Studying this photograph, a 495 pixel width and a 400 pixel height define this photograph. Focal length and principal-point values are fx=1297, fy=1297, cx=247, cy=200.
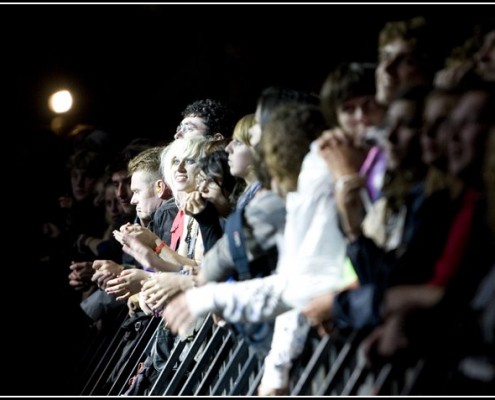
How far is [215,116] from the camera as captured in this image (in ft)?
19.7

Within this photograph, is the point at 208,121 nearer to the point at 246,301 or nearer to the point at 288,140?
the point at 288,140

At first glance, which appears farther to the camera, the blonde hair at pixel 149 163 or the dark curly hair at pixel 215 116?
the blonde hair at pixel 149 163

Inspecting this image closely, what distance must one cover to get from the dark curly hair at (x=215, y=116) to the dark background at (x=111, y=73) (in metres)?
0.65

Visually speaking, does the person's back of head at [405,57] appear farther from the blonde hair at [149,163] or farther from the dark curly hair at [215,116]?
the blonde hair at [149,163]

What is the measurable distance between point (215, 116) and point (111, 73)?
327 centimetres

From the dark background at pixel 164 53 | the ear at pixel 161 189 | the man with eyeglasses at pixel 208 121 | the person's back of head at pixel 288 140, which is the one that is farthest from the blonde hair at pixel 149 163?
the person's back of head at pixel 288 140

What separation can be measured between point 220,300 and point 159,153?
2.32 m

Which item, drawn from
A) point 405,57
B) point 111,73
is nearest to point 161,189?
point 405,57

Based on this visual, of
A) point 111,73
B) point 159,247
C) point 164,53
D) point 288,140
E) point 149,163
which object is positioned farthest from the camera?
point 111,73

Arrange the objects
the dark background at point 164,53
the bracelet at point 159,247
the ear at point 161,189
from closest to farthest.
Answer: the bracelet at point 159,247 < the ear at point 161,189 < the dark background at point 164,53

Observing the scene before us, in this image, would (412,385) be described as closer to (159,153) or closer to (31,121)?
(159,153)

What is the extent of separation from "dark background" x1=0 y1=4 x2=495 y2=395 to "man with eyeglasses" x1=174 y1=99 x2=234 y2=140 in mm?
657

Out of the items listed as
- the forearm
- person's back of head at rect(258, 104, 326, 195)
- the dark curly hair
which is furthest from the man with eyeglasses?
the forearm

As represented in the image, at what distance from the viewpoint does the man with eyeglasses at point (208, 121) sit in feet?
19.6
